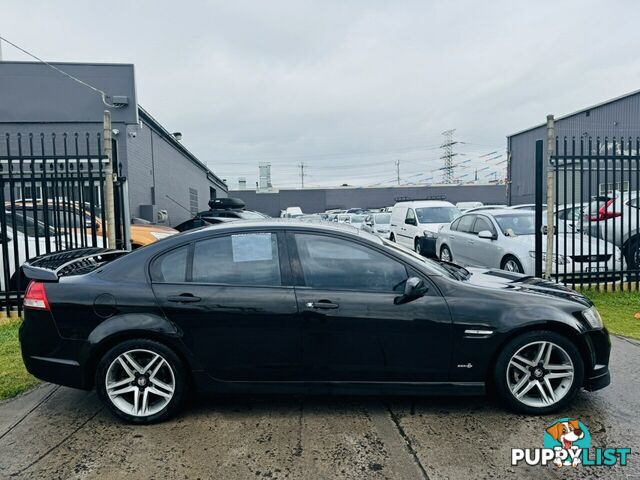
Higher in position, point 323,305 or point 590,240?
point 590,240

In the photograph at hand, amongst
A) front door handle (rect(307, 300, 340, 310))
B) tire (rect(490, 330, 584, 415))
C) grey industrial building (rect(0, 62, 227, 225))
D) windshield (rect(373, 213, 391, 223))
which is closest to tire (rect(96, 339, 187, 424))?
front door handle (rect(307, 300, 340, 310))

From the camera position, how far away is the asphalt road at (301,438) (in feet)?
9.39

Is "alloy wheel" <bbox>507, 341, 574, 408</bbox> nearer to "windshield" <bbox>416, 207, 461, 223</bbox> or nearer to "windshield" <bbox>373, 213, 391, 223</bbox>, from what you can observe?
"windshield" <bbox>416, 207, 461, 223</bbox>

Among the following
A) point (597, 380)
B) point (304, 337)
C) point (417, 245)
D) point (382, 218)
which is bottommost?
point (597, 380)

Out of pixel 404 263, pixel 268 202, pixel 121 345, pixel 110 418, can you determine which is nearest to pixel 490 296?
pixel 404 263

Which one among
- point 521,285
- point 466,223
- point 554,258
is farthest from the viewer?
point 466,223

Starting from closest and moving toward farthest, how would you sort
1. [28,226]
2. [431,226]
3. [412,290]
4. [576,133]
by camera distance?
1. [412,290]
2. [28,226]
3. [431,226]
4. [576,133]

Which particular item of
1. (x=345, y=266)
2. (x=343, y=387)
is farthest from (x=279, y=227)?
(x=343, y=387)

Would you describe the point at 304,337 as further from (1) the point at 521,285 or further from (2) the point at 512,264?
(2) the point at 512,264

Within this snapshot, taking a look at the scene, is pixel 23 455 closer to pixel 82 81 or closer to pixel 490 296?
pixel 490 296

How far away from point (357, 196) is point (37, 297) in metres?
53.7

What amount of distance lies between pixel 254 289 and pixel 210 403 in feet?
3.58

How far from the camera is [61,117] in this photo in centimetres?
1324

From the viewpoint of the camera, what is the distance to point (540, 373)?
3467mm
